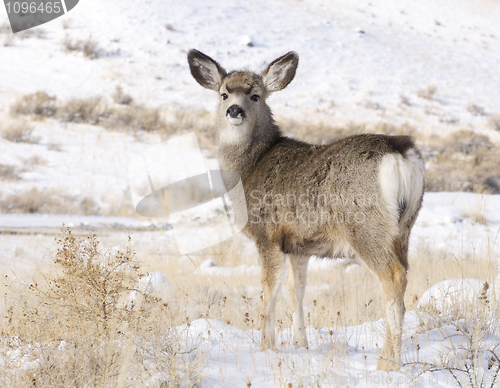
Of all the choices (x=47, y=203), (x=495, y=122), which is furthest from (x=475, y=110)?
(x=47, y=203)

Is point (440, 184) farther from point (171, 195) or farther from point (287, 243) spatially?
point (287, 243)

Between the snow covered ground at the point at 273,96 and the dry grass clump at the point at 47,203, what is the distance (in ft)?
0.95

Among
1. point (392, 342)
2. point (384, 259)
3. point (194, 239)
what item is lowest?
point (194, 239)

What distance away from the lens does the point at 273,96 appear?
2612 centimetres

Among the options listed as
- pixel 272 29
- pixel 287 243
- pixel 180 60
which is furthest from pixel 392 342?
pixel 272 29

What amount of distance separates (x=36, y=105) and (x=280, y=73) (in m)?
16.7

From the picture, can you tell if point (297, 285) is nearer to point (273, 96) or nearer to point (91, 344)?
point (91, 344)

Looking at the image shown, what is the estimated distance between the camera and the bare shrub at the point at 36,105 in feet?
64.1

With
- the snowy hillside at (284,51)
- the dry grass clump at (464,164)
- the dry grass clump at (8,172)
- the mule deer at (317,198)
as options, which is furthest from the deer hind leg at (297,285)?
the snowy hillside at (284,51)

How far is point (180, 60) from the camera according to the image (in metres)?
27.3

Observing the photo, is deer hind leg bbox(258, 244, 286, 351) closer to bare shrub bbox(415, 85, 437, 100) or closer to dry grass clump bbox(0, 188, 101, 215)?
dry grass clump bbox(0, 188, 101, 215)

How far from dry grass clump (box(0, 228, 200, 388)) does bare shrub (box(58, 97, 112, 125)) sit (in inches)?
652

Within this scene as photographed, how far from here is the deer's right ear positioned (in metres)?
5.79

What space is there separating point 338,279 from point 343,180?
15.0 feet
